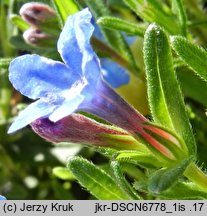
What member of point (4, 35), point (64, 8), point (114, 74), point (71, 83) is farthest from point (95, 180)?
point (4, 35)

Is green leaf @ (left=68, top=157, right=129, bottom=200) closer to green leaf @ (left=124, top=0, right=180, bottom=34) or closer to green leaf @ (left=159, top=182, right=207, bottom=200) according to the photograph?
green leaf @ (left=159, top=182, right=207, bottom=200)

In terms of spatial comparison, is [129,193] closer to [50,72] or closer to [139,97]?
[50,72]

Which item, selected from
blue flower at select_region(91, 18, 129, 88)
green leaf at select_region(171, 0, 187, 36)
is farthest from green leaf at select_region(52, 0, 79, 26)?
blue flower at select_region(91, 18, 129, 88)

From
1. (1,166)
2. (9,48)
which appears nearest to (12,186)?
(1,166)

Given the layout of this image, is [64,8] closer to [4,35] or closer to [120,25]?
[120,25]

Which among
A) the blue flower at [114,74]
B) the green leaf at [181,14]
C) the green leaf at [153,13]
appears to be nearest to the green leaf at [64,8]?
the green leaf at [153,13]

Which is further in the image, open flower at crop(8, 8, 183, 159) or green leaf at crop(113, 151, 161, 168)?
green leaf at crop(113, 151, 161, 168)

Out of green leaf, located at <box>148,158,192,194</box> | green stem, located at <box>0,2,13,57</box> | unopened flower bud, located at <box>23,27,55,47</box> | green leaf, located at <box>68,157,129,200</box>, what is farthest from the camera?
green stem, located at <box>0,2,13,57</box>
